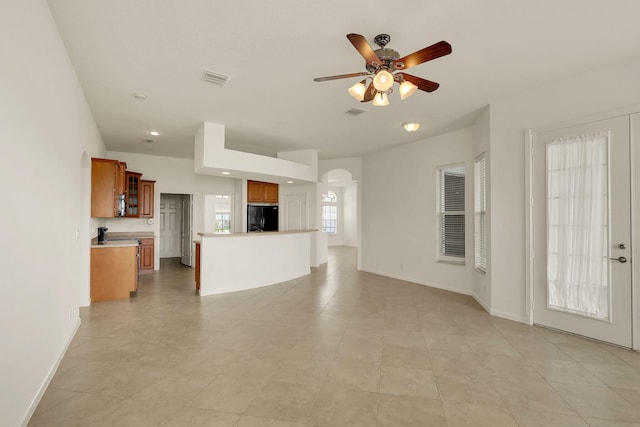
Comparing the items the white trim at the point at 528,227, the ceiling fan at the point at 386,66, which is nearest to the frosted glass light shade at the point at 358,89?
the ceiling fan at the point at 386,66

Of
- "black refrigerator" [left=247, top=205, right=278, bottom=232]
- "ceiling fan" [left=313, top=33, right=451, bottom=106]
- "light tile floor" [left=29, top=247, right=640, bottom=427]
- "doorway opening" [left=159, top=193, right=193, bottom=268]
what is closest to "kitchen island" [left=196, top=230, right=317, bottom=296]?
Answer: "light tile floor" [left=29, top=247, right=640, bottom=427]

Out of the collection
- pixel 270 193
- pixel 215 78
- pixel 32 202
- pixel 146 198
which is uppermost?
pixel 215 78

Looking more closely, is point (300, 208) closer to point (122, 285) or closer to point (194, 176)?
point (194, 176)

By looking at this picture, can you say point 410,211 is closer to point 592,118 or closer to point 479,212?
point 479,212

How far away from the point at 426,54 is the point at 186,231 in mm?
7674

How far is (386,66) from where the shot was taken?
2533mm

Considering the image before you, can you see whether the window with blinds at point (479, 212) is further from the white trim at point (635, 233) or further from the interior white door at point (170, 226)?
the interior white door at point (170, 226)

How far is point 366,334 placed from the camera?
11.3 ft

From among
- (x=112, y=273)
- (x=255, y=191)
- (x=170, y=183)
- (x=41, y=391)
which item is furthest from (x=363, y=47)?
(x=170, y=183)

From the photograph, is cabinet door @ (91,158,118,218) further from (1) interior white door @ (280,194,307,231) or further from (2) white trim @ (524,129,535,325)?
(2) white trim @ (524,129,535,325)

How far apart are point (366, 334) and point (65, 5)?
13.0 feet

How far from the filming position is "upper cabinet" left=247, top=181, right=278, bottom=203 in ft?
25.5

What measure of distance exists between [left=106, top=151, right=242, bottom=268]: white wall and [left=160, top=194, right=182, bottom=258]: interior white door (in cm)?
149

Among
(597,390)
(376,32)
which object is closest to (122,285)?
(376,32)
